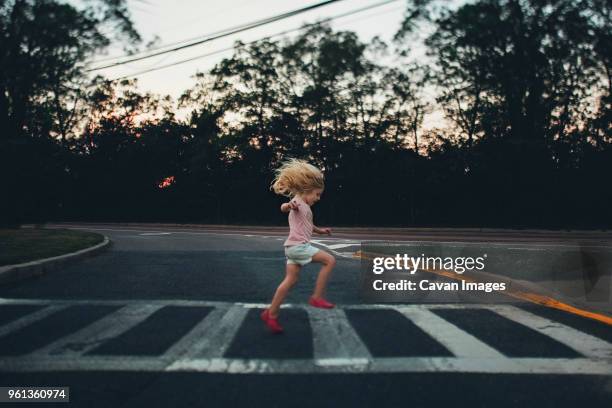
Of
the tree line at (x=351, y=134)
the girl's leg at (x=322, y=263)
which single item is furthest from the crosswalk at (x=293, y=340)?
the tree line at (x=351, y=134)

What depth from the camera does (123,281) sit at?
7.95 m

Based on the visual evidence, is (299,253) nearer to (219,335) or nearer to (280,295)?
(280,295)

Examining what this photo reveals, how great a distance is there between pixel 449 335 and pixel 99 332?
3.23 metres

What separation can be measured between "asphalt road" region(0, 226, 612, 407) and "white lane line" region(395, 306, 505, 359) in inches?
0.5

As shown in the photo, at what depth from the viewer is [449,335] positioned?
15.3 ft

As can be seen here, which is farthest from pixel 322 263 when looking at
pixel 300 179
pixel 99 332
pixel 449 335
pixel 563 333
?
pixel 563 333

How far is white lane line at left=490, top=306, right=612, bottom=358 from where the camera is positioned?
4.19m

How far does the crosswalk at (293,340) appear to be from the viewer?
148 inches

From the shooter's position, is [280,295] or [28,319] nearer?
[280,295]

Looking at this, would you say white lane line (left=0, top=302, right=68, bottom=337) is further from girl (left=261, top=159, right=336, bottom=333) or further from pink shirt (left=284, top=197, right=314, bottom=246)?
pink shirt (left=284, top=197, right=314, bottom=246)

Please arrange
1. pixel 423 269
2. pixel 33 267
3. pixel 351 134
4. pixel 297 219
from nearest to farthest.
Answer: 1. pixel 297 219
2. pixel 33 267
3. pixel 423 269
4. pixel 351 134

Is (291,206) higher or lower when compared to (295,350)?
higher

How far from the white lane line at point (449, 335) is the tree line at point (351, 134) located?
25.3m

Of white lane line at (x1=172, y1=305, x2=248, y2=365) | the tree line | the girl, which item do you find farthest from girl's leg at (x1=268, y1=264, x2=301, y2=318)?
the tree line
